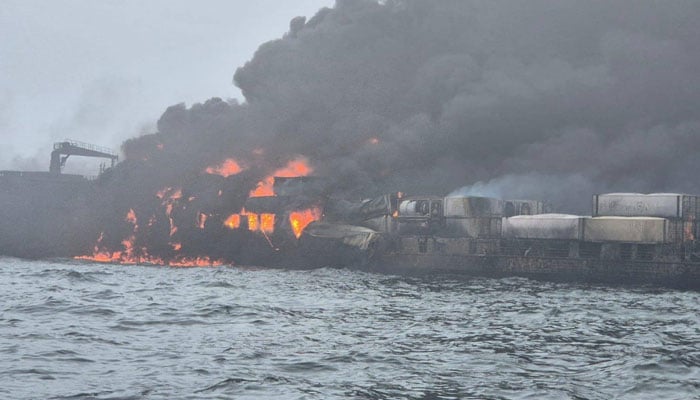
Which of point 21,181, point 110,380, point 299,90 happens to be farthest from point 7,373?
point 21,181

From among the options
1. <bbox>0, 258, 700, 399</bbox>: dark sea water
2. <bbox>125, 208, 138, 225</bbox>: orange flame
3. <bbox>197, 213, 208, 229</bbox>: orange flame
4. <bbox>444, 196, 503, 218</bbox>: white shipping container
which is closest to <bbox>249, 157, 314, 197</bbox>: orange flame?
<bbox>197, 213, 208, 229</bbox>: orange flame

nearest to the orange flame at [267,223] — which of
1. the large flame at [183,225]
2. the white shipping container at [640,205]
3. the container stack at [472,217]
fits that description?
the large flame at [183,225]

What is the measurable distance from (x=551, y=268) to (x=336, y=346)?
55020mm

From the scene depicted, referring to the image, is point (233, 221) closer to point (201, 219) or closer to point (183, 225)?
point (201, 219)

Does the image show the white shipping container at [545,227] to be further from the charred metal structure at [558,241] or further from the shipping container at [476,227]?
the shipping container at [476,227]

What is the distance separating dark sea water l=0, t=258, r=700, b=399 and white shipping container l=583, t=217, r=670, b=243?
78.8 ft

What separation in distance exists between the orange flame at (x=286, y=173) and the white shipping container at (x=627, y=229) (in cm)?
5253

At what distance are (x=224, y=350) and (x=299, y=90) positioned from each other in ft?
319

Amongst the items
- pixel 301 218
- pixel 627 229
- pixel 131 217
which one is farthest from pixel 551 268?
pixel 131 217

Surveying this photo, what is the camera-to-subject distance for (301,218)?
98562 millimetres

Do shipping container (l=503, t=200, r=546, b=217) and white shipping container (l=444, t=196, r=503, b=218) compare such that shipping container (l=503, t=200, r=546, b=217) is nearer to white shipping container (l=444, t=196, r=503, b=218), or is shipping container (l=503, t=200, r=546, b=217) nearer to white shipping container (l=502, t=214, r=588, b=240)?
white shipping container (l=444, t=196, r=503, b=218)

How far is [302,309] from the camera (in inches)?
1618

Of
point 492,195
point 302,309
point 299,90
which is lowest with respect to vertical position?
point 302,309

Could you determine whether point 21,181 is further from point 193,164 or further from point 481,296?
point 481,296
